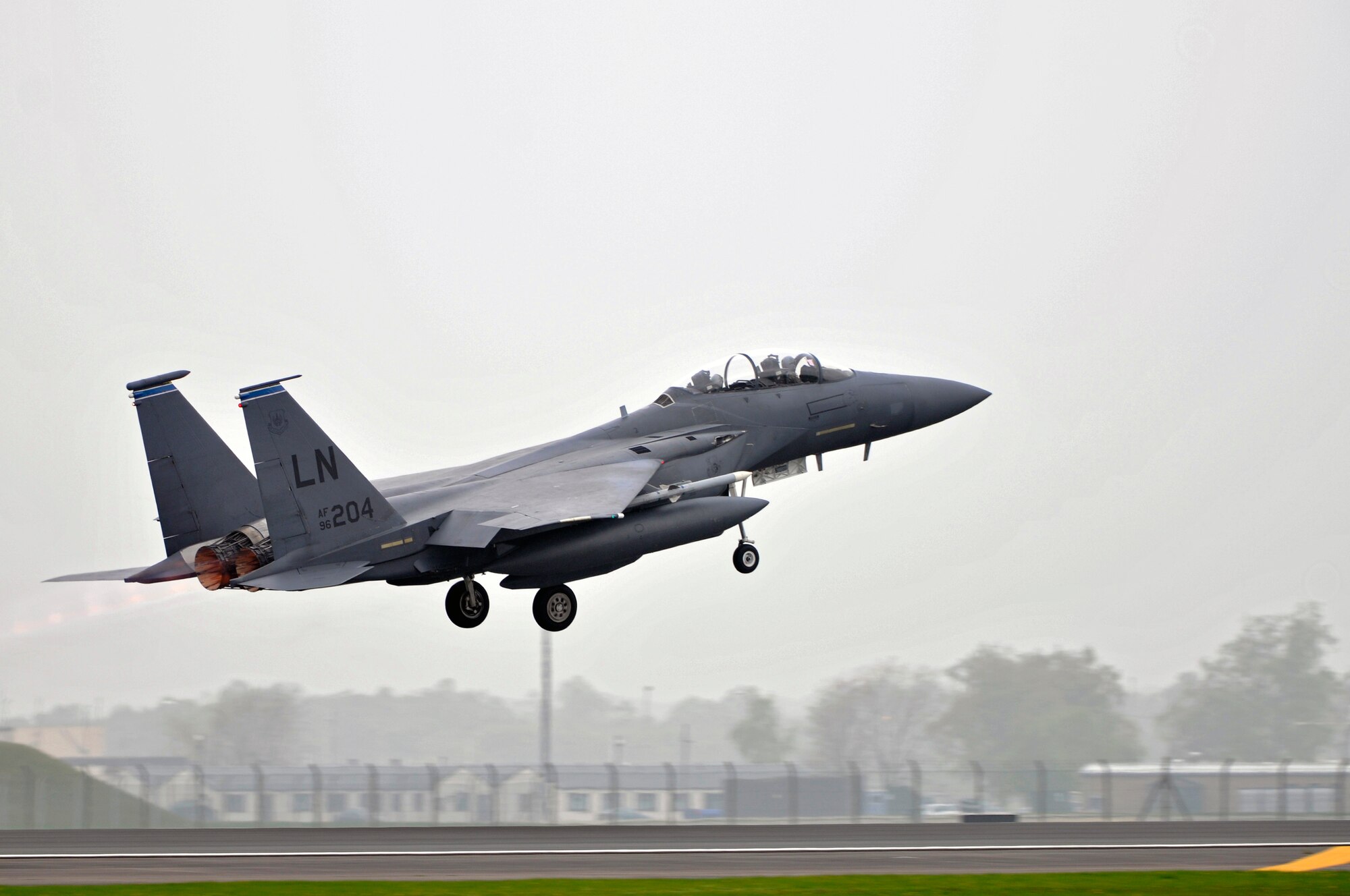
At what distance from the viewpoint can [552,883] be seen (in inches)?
880

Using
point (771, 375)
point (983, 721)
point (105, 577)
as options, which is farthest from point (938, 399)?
point (983, 721)

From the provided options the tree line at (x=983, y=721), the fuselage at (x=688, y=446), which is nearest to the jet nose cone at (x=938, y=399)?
the fuselage at (x=688, y=446)

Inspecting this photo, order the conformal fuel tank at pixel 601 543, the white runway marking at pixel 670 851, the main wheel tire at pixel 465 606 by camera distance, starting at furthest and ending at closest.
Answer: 1. the main wheel tire at pixel 465 606
2. the conformal fuel tank at pixel 601 543
3. the white runway marking at pixel 670 851

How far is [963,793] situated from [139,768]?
88.1 feet

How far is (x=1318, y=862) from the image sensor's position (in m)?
26.3

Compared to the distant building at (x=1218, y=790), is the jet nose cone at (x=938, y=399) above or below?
above

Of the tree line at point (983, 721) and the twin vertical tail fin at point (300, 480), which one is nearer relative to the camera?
the twin vertical tail fin at point (300, 480)

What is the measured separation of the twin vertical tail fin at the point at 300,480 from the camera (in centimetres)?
2508

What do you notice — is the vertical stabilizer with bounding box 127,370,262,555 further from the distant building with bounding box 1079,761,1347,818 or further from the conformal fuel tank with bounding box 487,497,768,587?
the distant building with bounding box 1079,761,1347,818

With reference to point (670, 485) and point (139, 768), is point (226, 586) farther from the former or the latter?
point (139, 768)

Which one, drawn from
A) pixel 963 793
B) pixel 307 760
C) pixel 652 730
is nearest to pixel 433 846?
pixel 963 793

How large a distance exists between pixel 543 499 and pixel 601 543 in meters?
1.32

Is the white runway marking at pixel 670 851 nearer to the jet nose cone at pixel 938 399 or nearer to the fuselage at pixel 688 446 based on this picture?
the fuselage at pixel 688 446

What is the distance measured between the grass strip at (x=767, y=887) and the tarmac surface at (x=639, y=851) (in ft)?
3.01
